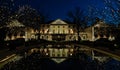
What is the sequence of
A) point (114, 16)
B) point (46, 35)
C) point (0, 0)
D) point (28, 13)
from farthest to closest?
point (46, 35)
point (28, 13)
point (0, 0)
point (114, 16)

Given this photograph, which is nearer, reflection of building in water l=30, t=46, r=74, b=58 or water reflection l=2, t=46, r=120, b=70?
water reflection l=2, t=46, r=120, b=70

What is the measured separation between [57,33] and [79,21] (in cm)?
2628

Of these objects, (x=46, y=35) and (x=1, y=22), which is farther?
(x=46, y=35)

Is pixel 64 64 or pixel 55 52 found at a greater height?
pixel 64 64

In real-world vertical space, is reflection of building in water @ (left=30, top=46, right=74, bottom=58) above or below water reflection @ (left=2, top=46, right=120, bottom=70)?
below

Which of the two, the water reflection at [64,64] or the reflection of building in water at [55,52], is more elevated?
the water reflection at [64,64]

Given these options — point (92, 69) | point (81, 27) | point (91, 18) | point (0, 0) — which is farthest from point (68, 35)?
point (92, 69)

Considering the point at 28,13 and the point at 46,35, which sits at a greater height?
the point at 28,13

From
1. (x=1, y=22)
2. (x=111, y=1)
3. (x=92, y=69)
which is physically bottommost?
(x=92, y=69)

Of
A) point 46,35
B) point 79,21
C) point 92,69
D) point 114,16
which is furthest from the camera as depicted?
point 46,35

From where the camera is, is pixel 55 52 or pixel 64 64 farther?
pixel 55 52

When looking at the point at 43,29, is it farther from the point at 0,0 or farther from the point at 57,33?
the point at 0,0

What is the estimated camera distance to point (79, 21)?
106062 mm

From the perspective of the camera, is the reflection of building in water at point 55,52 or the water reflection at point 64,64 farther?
the reflection of building in water at point 55,52
